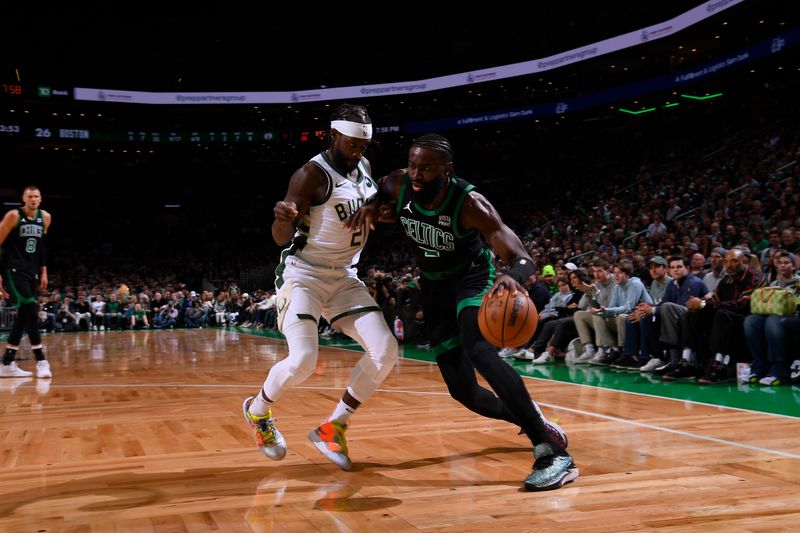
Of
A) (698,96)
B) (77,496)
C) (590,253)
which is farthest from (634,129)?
(77,496)

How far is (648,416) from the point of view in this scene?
17.3ft

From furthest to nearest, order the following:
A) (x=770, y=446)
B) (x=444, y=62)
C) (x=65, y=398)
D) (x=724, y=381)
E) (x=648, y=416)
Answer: (x=444, y=62), (x=724, y=381), (x=65, y=398), (x=648, y=416), (x=770, y=446)

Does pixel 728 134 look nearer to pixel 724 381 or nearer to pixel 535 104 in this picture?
pixel 535 104

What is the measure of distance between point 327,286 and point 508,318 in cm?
128

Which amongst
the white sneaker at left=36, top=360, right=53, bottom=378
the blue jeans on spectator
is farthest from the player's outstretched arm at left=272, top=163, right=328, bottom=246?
the white sneaker at left=36, top=360, right=53, bottom=378

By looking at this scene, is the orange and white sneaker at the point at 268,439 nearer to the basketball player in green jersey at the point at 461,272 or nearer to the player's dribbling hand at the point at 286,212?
the basketball player in green jersey at the point at 461,272

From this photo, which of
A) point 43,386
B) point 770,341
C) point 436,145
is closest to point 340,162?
point 436,145

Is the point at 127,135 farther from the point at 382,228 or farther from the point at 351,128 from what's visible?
the point at 351,128

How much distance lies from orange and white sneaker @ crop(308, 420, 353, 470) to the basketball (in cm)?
108

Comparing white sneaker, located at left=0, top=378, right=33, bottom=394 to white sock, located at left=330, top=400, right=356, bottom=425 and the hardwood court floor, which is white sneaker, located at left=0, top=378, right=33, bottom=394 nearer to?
the hardwood court floor

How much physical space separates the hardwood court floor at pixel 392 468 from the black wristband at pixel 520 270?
0.98m

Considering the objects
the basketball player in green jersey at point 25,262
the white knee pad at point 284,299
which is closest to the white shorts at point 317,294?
the white knee pad at point 284,299

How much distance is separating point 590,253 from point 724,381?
8.51 m

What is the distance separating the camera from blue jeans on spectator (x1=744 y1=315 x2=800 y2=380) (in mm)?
6816
